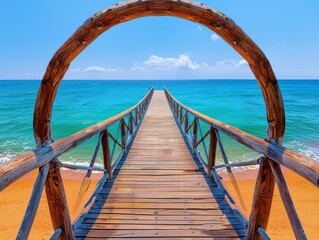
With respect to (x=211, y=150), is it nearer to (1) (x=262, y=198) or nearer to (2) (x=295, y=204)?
(1) (x=262, y=198)

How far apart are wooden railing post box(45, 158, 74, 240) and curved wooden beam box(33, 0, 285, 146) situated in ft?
0.98

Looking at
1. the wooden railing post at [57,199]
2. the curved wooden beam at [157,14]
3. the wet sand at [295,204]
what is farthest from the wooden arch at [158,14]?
the wet sand at [295,204]

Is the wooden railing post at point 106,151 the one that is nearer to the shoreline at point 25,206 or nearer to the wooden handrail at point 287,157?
the shoreline at point 25,206

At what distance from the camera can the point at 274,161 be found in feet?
5.66

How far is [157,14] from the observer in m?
1.78

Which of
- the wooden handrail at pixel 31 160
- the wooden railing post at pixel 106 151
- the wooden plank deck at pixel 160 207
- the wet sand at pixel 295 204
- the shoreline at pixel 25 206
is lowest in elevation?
the shoreline at pixel 25 206

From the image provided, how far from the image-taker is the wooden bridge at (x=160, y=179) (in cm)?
161

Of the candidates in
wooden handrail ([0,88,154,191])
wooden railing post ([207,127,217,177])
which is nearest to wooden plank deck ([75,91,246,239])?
wooden railing post ([207,127,217,177])

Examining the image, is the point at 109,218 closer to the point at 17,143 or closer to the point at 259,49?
the point at 259,49

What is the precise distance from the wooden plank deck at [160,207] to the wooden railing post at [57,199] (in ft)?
1.18

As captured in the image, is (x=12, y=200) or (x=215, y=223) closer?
(x=215, y=223)

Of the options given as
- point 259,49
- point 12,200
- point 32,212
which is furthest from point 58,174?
point 12,200

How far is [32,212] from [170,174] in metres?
2.84

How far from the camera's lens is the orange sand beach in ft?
17.6
